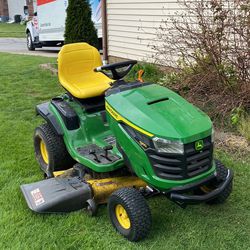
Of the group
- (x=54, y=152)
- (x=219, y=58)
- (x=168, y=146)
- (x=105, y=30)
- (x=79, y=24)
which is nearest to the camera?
(x=168, y=146)

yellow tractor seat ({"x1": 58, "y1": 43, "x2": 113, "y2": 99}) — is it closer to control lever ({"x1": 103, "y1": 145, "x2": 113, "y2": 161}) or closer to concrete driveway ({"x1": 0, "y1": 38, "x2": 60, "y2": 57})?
control lever ({"x1": 103, "y1": 145, "x2": 113, "y2": 161})

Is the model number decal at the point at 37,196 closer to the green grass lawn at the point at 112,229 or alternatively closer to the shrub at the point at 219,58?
the green grass lawn at the point at 112,229

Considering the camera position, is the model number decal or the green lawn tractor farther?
the model number decal

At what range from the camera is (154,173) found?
2824mm

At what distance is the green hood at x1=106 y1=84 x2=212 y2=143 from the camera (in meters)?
2.76

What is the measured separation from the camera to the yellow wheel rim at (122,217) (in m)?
3.01

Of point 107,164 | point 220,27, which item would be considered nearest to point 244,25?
point 220,27

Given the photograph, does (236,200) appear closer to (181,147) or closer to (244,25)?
(181,147)

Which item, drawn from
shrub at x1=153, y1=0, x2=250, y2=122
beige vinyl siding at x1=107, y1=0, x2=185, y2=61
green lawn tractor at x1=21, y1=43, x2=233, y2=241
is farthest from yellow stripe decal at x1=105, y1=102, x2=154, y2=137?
beige vinyl siding at x1=107, y1=0, x2=185, y2=61

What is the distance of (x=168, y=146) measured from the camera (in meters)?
2.74

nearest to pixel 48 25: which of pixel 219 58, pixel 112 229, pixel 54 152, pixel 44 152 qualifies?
pixel 219 58

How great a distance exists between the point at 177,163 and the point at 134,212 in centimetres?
45

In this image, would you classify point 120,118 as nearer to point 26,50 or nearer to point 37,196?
point 37,196

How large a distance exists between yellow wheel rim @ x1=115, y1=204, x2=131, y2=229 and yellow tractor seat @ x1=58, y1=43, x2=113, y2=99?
1.16 metres
